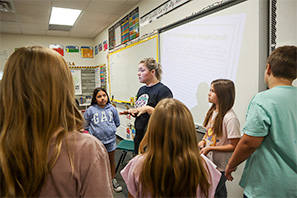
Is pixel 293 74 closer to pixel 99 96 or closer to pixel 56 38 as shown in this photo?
pixel 99 96

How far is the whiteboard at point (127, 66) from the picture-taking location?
282 cm

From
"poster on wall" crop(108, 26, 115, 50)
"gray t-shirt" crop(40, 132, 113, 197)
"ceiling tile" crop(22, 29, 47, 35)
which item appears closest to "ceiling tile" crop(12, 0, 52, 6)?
"poster on wall" crop(108, 26, 115, 50)

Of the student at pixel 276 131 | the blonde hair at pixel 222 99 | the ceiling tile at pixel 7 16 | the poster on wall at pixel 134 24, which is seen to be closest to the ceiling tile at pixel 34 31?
the ceiling tile at pixel 7 16

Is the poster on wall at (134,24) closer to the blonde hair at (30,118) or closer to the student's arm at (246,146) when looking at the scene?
the student's arm at (246,146)

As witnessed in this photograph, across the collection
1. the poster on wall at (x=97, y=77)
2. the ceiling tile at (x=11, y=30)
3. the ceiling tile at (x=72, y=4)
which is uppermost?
the ceiling tile at (x=72, y=4)

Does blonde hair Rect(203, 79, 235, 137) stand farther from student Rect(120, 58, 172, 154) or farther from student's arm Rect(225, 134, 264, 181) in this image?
student Rect(120, 58, 172, 154)

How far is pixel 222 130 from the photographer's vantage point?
132cm

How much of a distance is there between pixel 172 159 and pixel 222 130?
660mm

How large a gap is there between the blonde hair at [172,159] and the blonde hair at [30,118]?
0.37 m

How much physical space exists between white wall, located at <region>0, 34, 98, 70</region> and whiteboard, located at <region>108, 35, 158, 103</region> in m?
1.50

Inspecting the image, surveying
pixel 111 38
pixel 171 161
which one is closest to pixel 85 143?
pixel 171 161

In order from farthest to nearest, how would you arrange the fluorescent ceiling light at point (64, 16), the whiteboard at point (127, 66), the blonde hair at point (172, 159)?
1. the fluorescent ceiling light at point (64, 16)
2. the whiteboard at point (127, 66)
3. the blonde hair at point (172, 159)

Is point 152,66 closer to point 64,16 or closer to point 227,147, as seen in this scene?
point 227,147

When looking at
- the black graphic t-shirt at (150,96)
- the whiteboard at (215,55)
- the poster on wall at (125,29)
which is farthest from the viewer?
the poster on wall at (125,29)
